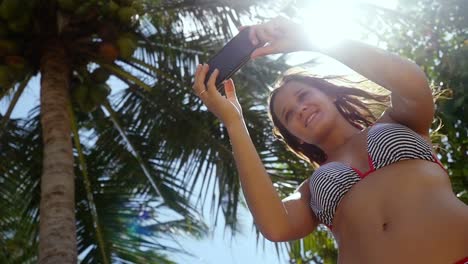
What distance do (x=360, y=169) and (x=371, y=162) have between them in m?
0.07

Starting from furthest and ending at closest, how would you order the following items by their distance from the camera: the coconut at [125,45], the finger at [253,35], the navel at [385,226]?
the coconut at [125,45]
the finger at [253,35]
the navel at [385,226]

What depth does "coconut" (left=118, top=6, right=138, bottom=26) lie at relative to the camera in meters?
4.70

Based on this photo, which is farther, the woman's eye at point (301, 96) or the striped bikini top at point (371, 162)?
the woman's eye at point (301, 96)

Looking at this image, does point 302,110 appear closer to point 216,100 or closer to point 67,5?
point 216,100

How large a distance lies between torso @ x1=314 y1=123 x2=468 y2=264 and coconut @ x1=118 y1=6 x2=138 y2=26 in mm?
3069

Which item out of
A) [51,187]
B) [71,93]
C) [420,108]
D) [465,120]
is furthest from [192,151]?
[420,108]

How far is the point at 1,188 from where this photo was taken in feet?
19.9

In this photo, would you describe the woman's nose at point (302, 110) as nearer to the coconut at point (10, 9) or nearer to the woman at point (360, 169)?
the woman at point (360, 169)

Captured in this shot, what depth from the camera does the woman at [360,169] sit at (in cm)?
178

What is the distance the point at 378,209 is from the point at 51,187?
2.73 meters

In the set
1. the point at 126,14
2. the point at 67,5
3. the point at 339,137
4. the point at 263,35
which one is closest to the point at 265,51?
the point at 263,35

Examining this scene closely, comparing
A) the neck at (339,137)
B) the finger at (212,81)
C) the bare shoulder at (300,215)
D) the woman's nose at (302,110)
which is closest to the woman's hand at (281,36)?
the finger at (212,81)

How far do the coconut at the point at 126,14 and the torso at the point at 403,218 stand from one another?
3.07 metres

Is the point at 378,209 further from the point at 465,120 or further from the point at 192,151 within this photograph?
the point at 192,151
